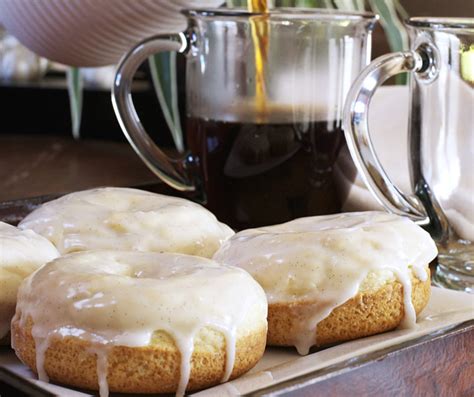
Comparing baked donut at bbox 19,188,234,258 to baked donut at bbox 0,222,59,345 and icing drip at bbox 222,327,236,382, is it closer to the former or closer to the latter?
baked donut at bbox 0,222,59,345

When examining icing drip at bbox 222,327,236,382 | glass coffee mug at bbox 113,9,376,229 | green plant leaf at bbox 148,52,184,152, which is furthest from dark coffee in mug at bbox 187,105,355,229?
green plant leaf at bbox 148,52,184,152

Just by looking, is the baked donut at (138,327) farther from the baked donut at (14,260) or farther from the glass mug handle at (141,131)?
the glass mug handle at (141,131)

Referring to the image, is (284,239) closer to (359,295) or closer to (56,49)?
(359,295)

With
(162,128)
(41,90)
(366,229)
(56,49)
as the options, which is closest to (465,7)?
(162,128)

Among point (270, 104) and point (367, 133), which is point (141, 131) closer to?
point (270, 104)

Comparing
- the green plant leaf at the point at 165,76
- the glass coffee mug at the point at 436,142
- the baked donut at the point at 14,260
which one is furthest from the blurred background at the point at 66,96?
the baked donut at the point at 14,260
